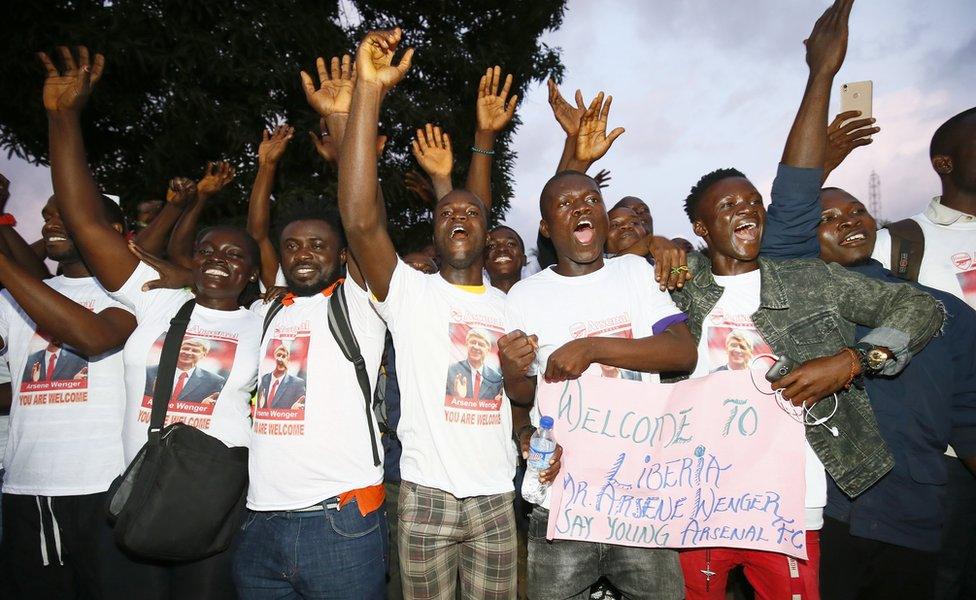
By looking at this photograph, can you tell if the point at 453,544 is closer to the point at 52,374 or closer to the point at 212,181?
the point at 52,374

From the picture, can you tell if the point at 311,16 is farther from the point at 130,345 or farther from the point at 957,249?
the point at 957,249

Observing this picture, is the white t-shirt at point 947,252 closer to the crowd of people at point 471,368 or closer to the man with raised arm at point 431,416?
the crowd of people at point 471,368

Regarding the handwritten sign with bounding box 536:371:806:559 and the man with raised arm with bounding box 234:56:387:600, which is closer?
the handwritten sign with bounding box 536:371:806:559

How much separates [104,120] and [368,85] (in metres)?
9.19

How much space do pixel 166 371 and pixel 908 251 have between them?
13.3 ft

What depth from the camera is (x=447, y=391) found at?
2.59 m

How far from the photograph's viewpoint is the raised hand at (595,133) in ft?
12.1

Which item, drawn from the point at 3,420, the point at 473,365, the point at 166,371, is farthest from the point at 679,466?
the point at 3,420

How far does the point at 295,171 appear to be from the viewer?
9781 mm

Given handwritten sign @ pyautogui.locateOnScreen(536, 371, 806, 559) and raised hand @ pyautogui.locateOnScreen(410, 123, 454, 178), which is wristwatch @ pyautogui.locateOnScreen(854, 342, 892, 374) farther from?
raised hand @ pyautogui.locateOnScreen(410, 123, 454, 178)

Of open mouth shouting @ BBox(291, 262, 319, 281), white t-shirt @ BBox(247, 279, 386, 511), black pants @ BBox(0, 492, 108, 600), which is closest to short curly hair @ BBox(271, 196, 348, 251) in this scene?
open mouth shouting @ BBox(291, 262, 319, 281)

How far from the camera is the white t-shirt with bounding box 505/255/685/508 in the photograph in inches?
102

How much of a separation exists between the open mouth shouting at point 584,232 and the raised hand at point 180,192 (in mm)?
3054

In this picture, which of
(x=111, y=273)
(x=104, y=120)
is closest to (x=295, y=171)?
(x=104, y=120)
